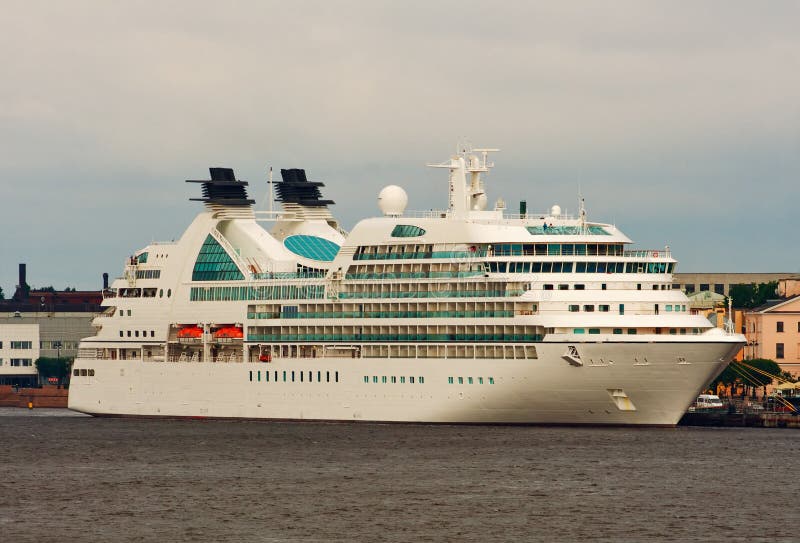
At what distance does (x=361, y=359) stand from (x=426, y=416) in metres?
5.76

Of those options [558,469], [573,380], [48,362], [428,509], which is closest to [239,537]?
[428,509]

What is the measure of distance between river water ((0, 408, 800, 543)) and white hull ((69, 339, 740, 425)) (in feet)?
3.89

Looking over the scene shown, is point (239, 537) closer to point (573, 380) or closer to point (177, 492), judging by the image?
point (177, 492)

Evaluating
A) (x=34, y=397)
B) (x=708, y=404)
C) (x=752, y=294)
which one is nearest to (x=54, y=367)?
(x=34, y=397)

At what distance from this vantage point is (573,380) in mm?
95062

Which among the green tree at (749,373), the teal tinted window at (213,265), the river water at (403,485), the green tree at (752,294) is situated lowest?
the river water at (403,485)

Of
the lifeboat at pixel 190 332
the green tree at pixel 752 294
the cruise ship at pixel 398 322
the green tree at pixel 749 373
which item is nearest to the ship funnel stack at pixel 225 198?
the cruise ship at pixel 398 322

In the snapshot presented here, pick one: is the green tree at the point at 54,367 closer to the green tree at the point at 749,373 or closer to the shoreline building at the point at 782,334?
the shoreline building at the point at 782,334

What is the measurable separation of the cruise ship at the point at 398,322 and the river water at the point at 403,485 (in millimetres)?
2145

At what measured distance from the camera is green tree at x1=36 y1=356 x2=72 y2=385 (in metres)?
193

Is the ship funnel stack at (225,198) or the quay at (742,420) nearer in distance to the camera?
the quay at (742,420)

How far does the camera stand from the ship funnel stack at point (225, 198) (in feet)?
384

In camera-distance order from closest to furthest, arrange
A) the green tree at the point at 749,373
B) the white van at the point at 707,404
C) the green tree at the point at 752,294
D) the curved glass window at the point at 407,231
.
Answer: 1. the curved glass window at the point at 407,231
2. the white van at the point at 707,404
3. the green tree at the point at 749,373
4. the green tree at the point at 752,294

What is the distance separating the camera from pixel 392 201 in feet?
362
